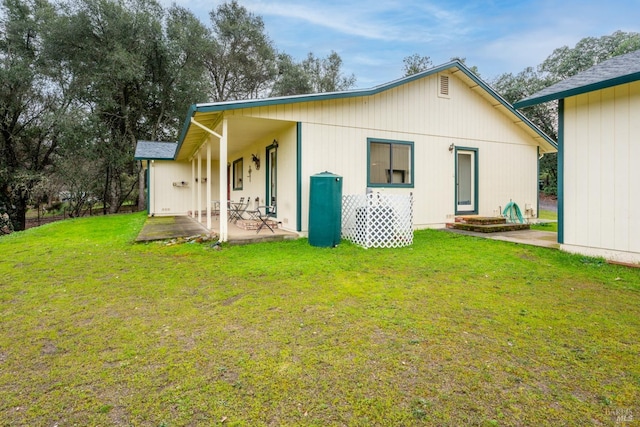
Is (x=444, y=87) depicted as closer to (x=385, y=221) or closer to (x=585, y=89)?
(x=585, y=89)

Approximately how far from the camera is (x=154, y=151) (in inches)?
541

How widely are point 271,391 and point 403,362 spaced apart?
88 cm

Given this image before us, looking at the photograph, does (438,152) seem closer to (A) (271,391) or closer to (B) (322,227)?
(B) (322,227)

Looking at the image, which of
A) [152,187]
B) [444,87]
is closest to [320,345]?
[444,87]

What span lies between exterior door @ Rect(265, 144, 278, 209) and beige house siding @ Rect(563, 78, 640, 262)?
5.80 meters

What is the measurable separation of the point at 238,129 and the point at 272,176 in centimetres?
149

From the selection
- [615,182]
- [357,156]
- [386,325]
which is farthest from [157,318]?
[615,182]

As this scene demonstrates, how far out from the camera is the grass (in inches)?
68.2

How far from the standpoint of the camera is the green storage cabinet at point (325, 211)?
6.08 m

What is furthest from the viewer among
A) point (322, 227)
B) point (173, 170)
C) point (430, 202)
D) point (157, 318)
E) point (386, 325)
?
point (173, 170)

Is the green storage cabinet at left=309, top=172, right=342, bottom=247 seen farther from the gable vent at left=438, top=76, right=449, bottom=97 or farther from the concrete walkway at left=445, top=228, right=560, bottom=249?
the gable vent at left=438, top=76, right=449, bottom=97

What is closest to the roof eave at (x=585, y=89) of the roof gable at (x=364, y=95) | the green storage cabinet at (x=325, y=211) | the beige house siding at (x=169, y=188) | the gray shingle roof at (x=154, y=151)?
the roof gable at (x=364, y=95)

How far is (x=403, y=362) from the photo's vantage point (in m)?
2.18

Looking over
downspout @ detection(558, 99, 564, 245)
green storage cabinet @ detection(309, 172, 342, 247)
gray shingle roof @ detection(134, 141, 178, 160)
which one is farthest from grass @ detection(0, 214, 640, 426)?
gray shingle roof @ detection(134, 141, 178, 160)
